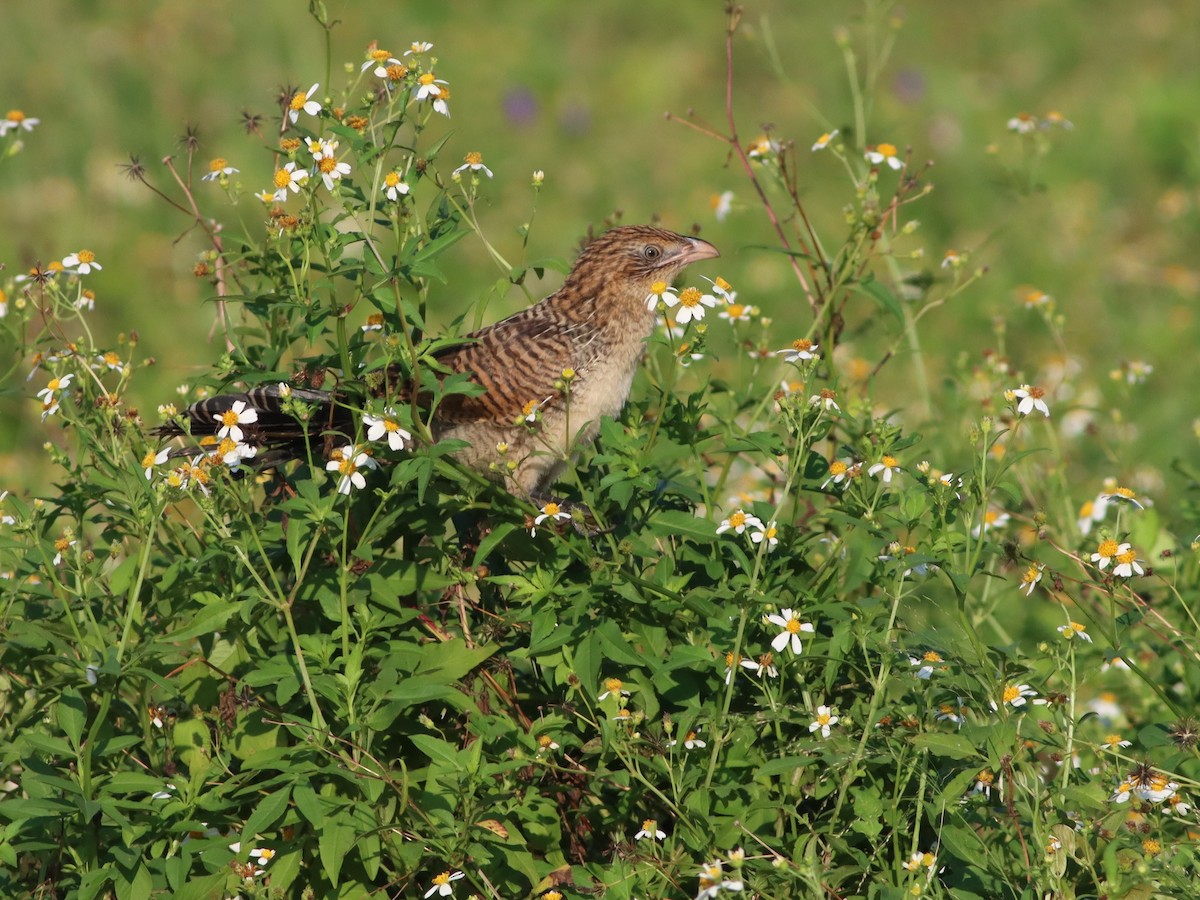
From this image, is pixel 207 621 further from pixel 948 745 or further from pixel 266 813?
pixel 948 745

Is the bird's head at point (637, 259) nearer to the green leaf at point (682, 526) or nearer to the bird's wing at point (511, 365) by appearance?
the bird's wing at point (511, 365)

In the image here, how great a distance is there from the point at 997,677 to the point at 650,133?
6.98m

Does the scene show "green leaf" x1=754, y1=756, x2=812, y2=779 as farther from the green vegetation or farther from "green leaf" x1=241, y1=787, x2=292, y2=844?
→ "green leaf" x1=241, y1=787, x2=292, y2=844

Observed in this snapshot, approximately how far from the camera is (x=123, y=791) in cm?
297

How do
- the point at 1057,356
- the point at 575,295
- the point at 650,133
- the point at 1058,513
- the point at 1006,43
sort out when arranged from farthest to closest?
1. the point at 1006,43
2. the point at 650,133
3. the point at 1057,356
4. the point at 1058,513
5. the point at 575,295

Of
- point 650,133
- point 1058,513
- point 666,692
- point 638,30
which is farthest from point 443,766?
point 638,30

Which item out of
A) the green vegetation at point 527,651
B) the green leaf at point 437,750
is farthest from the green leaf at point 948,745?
the green leaf at point 437,750

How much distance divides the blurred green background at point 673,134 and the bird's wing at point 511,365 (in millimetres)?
3176

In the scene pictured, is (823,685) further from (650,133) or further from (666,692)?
(650,133)

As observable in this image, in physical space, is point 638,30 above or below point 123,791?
above

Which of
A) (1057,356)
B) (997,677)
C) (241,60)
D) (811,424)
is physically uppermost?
(241,60)

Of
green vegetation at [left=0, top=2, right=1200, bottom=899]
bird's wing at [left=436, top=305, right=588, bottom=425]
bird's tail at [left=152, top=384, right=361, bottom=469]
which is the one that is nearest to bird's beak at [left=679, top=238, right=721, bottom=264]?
green vegetation at [left=0, top=2, right=1200, bottom=899]

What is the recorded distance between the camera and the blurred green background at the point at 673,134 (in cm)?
743

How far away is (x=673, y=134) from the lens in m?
9.38
